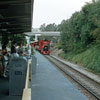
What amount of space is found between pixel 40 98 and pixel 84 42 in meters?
23.3

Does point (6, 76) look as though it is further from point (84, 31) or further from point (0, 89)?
point (84, 31)

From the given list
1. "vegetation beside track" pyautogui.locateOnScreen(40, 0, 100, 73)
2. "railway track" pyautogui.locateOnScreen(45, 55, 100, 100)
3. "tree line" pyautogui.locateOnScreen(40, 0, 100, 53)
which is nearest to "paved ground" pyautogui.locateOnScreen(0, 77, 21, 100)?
"railway track" pyautogui.locateOnScreen(45, 55, 100, 100)

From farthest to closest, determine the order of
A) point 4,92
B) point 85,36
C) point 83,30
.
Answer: point 85,36 → point 83,30 → point 4,92

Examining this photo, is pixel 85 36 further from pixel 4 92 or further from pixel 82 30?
pixel 4 92

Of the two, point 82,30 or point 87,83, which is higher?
point 82,30

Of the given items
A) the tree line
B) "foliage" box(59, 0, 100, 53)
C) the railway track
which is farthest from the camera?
"foliage" box(59, 0, 100, 53)

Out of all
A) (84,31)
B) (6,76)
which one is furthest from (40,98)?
(84,31)

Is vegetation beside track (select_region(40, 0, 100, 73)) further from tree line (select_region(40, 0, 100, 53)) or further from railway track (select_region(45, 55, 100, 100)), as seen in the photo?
railway track (select_region(45, 55, 100, 100))

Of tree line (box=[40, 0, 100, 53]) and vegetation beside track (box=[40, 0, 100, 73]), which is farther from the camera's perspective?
tree line (box=[40, 0, 100, 53])

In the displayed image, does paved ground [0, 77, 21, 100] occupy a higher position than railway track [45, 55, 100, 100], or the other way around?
paved ground [0, 77, 21, 100]

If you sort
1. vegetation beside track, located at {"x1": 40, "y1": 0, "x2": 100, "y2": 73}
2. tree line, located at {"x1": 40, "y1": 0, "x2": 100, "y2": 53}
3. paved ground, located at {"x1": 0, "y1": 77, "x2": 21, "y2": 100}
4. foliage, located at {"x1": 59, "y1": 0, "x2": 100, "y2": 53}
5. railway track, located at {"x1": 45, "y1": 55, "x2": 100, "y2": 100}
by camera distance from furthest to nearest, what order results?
foliage, located at {"x1": 59, "y1": 0, "x2": 100, "y2": 53} → tree line, located at {"x1": 40, "y1": 0, "x2": 100, "y2": 53} → vegetation beside track, located at {"x1": 40, "y1": 0, "x2": 100, "y2": 73} → railway track, located at {"x1": 45, "y1": 55, "x2": 100, "y2": 100} → paved ground, located at {"x1": 0, "y1": 77, "x2": 21, "y2": 100}

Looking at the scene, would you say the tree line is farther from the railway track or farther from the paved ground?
the paved ground

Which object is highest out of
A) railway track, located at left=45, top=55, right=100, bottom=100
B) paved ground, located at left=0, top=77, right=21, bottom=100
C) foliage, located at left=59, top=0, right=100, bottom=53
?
foliage, located at left=59, top=0, right=100, bottom=53

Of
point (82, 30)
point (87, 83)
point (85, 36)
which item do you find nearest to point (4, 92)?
point (87, 83)
